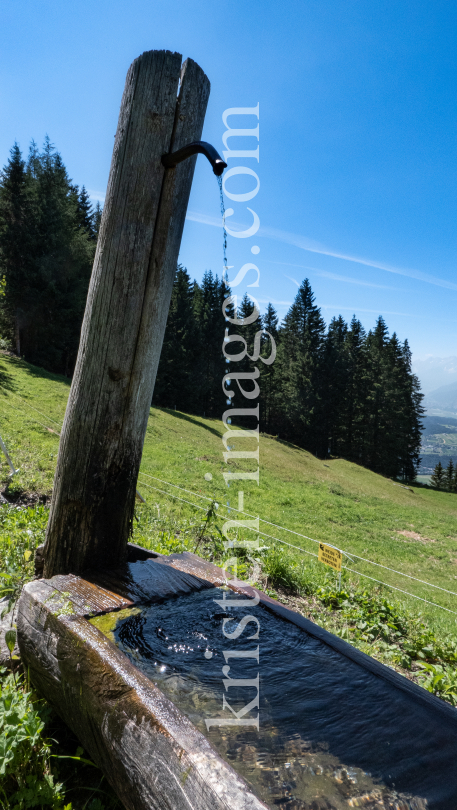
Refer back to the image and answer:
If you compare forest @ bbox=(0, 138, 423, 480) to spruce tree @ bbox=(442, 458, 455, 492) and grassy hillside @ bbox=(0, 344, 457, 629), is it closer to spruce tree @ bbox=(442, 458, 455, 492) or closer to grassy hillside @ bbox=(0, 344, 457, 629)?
spruce tree @ bbox=(442, 458, 455, 492)

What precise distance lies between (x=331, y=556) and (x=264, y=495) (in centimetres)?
1073

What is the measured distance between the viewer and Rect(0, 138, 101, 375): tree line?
30469mm

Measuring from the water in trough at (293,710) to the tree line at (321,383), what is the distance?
43.0 m

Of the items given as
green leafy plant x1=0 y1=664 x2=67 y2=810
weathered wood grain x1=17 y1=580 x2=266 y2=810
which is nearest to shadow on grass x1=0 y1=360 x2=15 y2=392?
weathered wood grain x1=17 y1=580 x2=266 y2=810

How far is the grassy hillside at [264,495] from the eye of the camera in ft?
29.6

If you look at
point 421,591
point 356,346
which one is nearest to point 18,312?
point 421,591

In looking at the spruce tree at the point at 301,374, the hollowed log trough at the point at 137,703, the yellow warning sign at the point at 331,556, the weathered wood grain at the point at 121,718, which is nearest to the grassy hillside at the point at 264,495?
the yellow warning sign at the point at 331,556

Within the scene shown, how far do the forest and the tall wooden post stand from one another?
32384 mm

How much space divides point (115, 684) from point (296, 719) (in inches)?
26.9

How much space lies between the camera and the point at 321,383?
50.1 meters

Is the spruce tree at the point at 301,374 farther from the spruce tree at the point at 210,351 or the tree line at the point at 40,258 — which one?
the tree line at the point at 40,258

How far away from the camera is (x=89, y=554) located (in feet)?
8.27

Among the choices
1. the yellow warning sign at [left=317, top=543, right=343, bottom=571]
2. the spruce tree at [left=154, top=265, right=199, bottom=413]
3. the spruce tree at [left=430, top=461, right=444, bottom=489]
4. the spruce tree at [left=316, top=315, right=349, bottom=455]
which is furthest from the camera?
the spruce tree at [left=430, top=461, right=444, bottom=489]

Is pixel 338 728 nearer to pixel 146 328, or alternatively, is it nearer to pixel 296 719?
pixel 296 719
